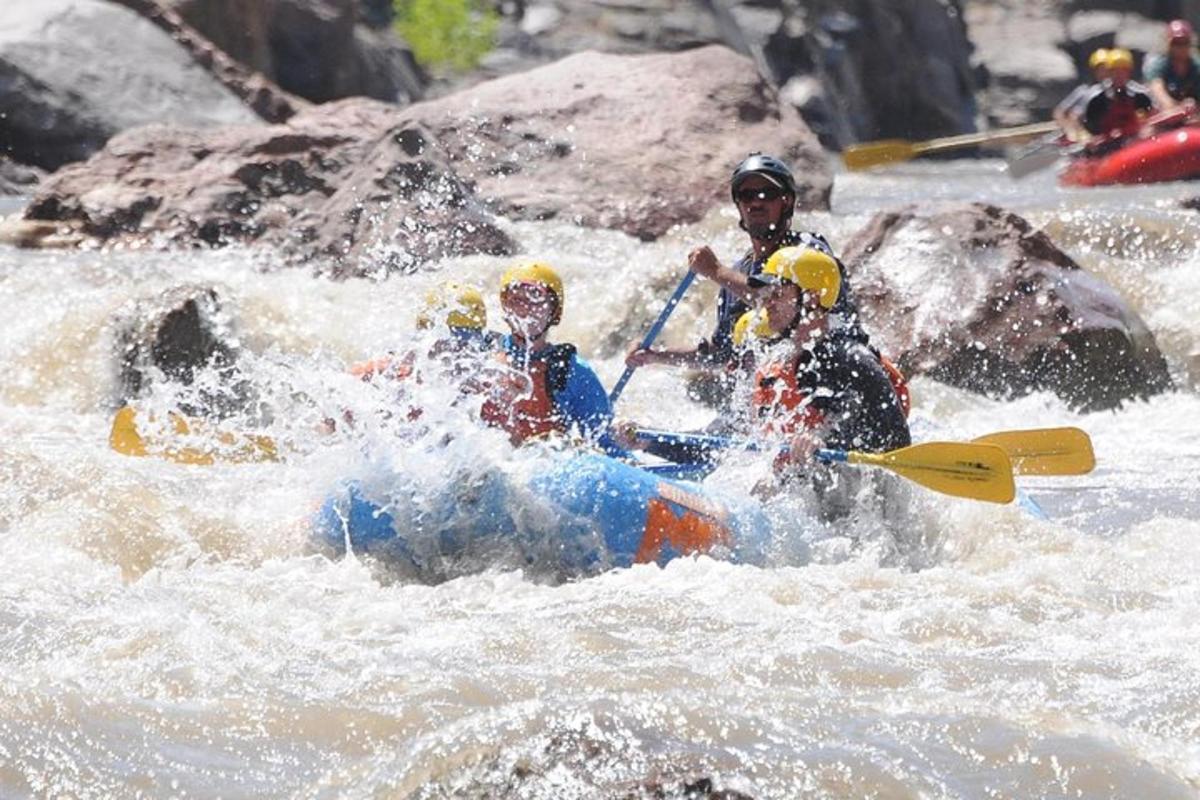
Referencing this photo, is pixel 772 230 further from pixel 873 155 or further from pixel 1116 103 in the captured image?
pixel 1116 103

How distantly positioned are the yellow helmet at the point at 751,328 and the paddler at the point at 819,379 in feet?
0.11

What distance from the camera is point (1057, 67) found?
23.6 m

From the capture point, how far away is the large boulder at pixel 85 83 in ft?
44.7

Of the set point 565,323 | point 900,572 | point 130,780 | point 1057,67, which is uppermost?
point 130,780

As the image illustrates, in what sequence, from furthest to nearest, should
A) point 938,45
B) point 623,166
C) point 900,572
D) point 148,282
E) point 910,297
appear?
point 938,45 → point 623,166 → point 148,282 → point 910,297 → point 900,572

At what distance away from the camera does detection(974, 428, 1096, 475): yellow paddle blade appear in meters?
6.34

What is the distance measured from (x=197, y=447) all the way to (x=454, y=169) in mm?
4987

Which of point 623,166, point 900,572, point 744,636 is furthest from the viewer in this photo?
point 623,166

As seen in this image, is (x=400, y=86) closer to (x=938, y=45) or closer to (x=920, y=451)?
(x=938, y=45)

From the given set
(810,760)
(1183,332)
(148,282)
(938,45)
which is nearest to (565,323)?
(148,282)

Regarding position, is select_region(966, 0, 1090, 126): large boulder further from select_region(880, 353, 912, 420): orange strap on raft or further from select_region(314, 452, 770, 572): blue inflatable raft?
select_region(314, 452, 770, 572): blue inflatable raft

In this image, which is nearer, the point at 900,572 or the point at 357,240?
the point at 900,572

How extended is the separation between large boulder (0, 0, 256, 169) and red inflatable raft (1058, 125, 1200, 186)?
6.38 metres

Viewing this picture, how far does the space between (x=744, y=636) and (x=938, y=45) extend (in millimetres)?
18563
